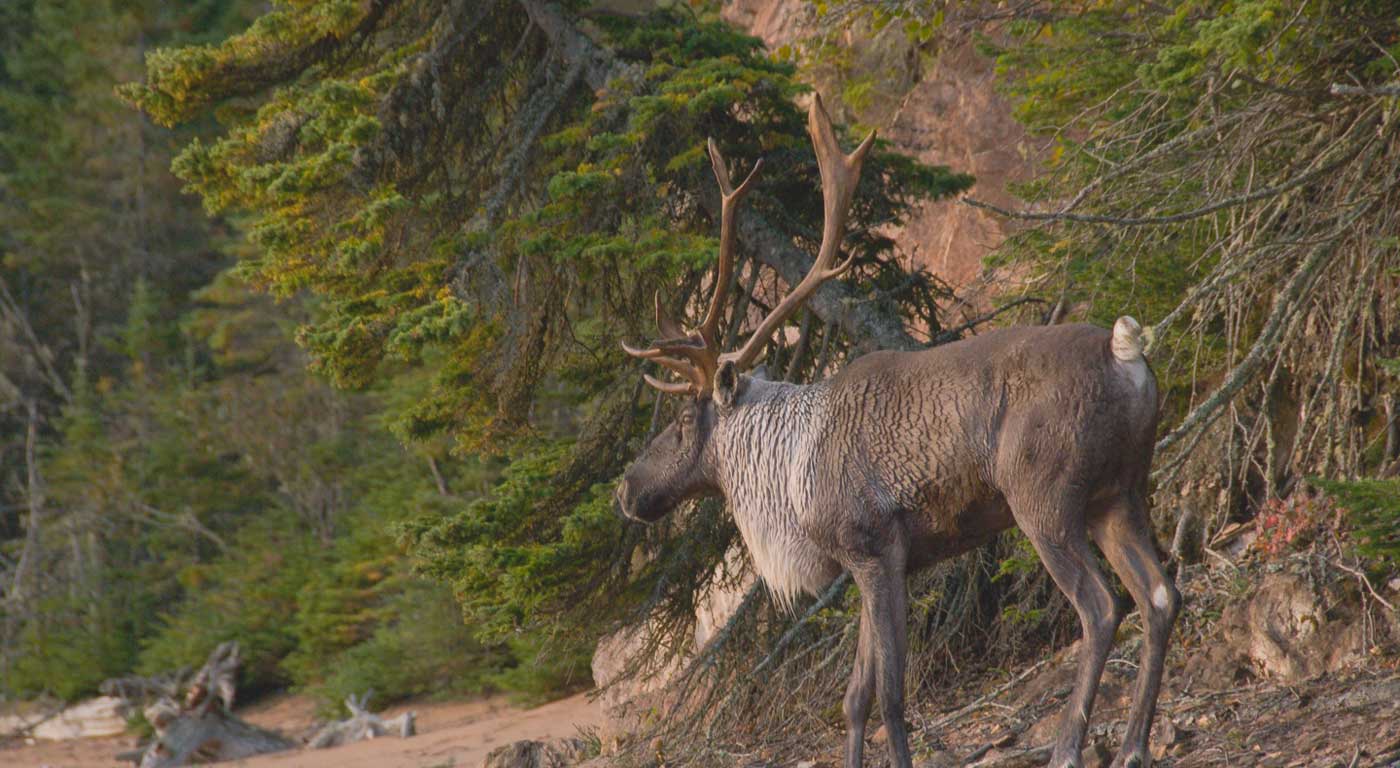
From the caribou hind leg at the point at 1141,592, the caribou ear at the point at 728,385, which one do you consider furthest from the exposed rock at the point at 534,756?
the caribou hind leg at the point at 1141,592

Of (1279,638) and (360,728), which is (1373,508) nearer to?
(1279,638)

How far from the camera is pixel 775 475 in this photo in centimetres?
635

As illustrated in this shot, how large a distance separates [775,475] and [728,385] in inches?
19.9

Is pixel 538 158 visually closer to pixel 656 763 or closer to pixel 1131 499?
pixel 656 763

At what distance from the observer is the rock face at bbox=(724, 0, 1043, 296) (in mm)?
12516

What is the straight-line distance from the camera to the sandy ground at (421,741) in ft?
44.9

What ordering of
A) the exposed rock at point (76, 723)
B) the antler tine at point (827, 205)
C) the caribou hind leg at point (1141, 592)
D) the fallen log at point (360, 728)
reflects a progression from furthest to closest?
the exposed rock at point (76, 723) → the fallen log at point (360, 728) → the antler tine at point (827, 205) → the caribou hind leg at point (1141, 592)

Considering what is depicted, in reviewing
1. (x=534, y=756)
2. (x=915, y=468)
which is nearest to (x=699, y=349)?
(x=915, y=468)

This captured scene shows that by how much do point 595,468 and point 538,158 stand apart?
213 cm

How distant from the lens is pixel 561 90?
926 centimetres

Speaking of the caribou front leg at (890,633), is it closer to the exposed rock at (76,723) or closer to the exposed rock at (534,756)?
the exposed rock at (534,756)

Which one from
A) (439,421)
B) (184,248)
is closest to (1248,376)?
(439,421)

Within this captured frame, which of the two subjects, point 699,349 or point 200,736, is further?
point 200,736

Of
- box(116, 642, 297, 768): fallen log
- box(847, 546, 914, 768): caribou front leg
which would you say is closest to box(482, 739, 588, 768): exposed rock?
box(847, 546, 914, 768): caribou front leg
